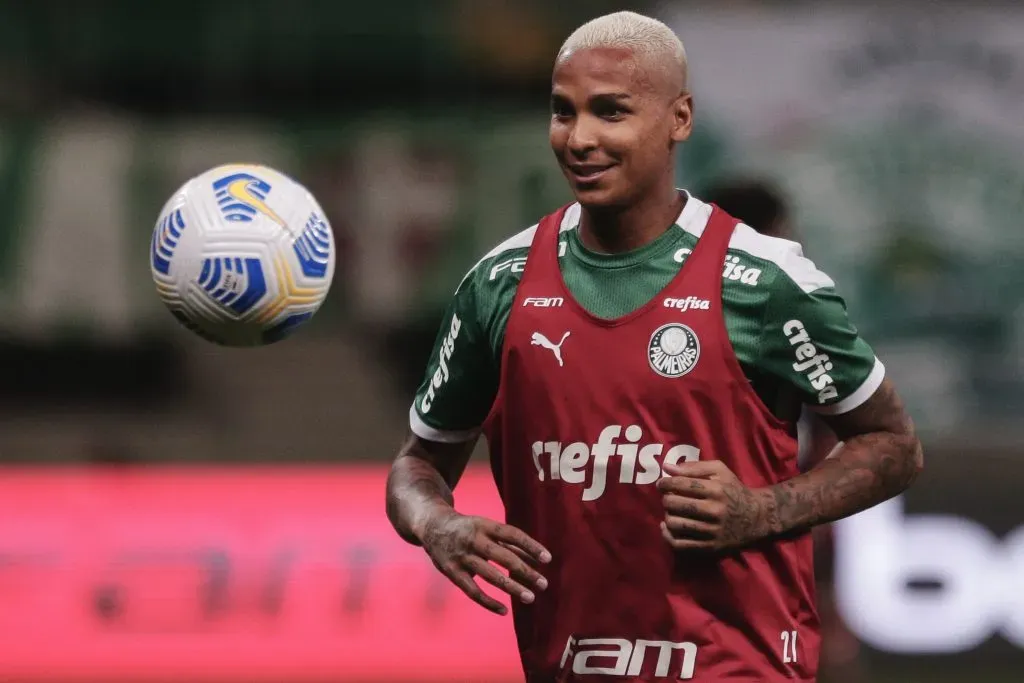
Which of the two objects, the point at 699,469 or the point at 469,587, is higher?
the point at 699,469

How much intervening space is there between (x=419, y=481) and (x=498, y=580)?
1.64 ft

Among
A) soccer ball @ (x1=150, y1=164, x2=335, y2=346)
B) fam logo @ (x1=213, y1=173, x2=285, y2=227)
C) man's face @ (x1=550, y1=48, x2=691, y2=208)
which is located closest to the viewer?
man's face @ (x1=550, y1=48, x2=691, y2=208)

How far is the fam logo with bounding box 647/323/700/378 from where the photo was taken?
3.48m

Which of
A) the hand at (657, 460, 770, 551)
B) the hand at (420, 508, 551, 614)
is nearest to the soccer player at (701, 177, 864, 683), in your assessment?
the hand at (657, 460, 770, 551)

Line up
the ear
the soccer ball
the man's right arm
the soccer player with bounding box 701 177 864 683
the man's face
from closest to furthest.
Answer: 1. the man's right arm
2. the man's face
3. the ear
4. the soccer ball
5. the soccer player with bounding box 701 177 864 683

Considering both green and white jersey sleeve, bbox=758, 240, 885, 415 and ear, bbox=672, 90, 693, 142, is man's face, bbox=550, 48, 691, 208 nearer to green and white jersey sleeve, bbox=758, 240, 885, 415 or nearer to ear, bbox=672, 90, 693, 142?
ear, bbox=672, 90, 693, 142

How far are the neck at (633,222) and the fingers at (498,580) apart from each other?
0.73 meters

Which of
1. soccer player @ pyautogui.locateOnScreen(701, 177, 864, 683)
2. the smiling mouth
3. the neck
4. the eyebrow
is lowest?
soccer player @ pyautogui.locateOnScreen(701, 177, 864, 683)

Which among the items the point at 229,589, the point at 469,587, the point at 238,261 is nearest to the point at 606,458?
the point at 469,587

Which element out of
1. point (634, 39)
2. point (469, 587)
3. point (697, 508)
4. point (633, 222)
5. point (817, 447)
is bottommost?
point (817, 447)

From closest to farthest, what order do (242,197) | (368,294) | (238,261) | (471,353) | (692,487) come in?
1. (692,487)
2. (471,353)
3. (238,261)
4. (242,197)
5. (368,294)

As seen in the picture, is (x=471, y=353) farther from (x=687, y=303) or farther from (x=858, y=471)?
(x=858, y=471)

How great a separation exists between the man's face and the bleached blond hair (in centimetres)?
2

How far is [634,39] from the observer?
139 inches
